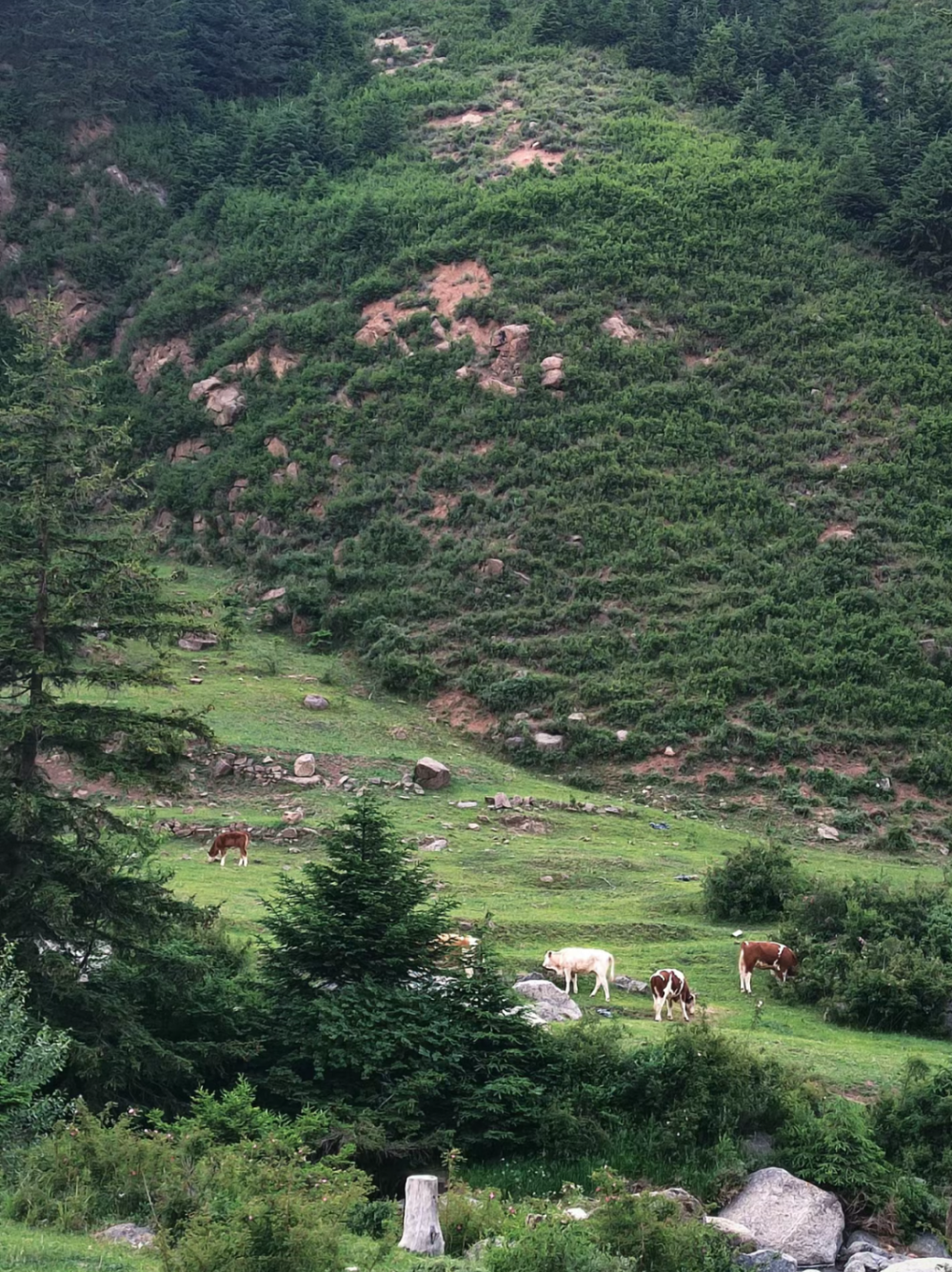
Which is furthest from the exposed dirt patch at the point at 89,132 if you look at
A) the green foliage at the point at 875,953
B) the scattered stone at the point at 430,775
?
the green foliage at the point at 875,953

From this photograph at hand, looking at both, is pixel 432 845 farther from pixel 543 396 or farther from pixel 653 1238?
pixel 543 396

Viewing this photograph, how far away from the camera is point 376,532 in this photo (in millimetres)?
48844

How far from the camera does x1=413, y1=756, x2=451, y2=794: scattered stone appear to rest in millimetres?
33781

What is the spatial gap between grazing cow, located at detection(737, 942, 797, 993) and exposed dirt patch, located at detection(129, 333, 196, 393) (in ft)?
141

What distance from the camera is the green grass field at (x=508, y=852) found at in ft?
67.3

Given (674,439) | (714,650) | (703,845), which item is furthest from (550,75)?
(703,845)

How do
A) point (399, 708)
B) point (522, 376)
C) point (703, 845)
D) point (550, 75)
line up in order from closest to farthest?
point (703, 845), point (399, 708), point (522, 376), point (550, 75)

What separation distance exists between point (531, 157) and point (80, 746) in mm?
54621

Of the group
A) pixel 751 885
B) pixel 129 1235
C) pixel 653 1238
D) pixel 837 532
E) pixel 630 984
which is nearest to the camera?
pixel 129 1235

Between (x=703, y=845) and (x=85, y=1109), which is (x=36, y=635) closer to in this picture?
(x=85, y=1109)

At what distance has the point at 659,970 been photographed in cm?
2158

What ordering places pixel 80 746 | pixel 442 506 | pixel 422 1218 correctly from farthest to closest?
pixel 442 506
pixel 80 746
pixel 422 1218

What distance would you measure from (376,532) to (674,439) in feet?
37.2

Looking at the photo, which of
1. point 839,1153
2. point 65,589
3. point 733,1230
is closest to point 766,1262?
point 733,1230
